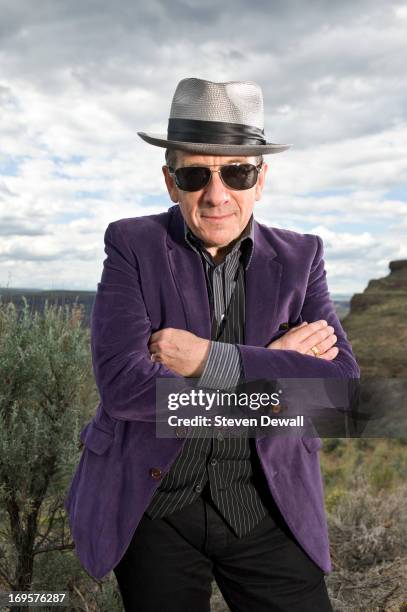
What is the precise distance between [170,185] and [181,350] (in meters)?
0.69

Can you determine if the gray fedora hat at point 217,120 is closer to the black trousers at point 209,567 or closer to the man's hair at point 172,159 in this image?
the man's hair at point 172,159

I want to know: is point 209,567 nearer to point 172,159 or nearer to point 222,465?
point 222,465

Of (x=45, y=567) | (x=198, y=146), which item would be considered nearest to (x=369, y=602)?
(x=45, y=567)

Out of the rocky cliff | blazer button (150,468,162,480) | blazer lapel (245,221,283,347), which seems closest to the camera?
blazer button (150,468,162,480)

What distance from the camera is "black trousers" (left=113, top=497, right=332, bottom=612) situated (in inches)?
91.4

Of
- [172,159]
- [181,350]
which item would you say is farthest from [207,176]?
[181,350]

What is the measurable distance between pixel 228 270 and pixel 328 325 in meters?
0.49

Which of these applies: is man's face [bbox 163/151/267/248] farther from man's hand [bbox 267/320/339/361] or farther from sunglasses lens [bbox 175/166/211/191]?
man's hand [bbox 267/320/339/361]

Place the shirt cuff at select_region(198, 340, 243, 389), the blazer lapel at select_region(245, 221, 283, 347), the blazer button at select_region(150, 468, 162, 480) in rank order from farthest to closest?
the blazer lapel at select_region(245, 221, 283, 347) → the shirt cuff at select_region(198, 340, 243, 389) → the blazer button at select_region(150, 468, 162, 480)

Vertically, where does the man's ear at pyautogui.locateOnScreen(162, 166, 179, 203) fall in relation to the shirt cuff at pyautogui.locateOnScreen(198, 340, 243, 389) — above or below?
above

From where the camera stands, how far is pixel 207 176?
8.03 ft

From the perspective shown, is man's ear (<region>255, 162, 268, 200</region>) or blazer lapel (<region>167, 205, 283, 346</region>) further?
man's ear (<region>255, 162, 268, 200</region>)

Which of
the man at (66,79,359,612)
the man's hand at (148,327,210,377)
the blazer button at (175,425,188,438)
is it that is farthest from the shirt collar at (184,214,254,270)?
the blazer button at (175,425,188,438)

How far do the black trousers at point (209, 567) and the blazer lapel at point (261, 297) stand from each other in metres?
0.66
